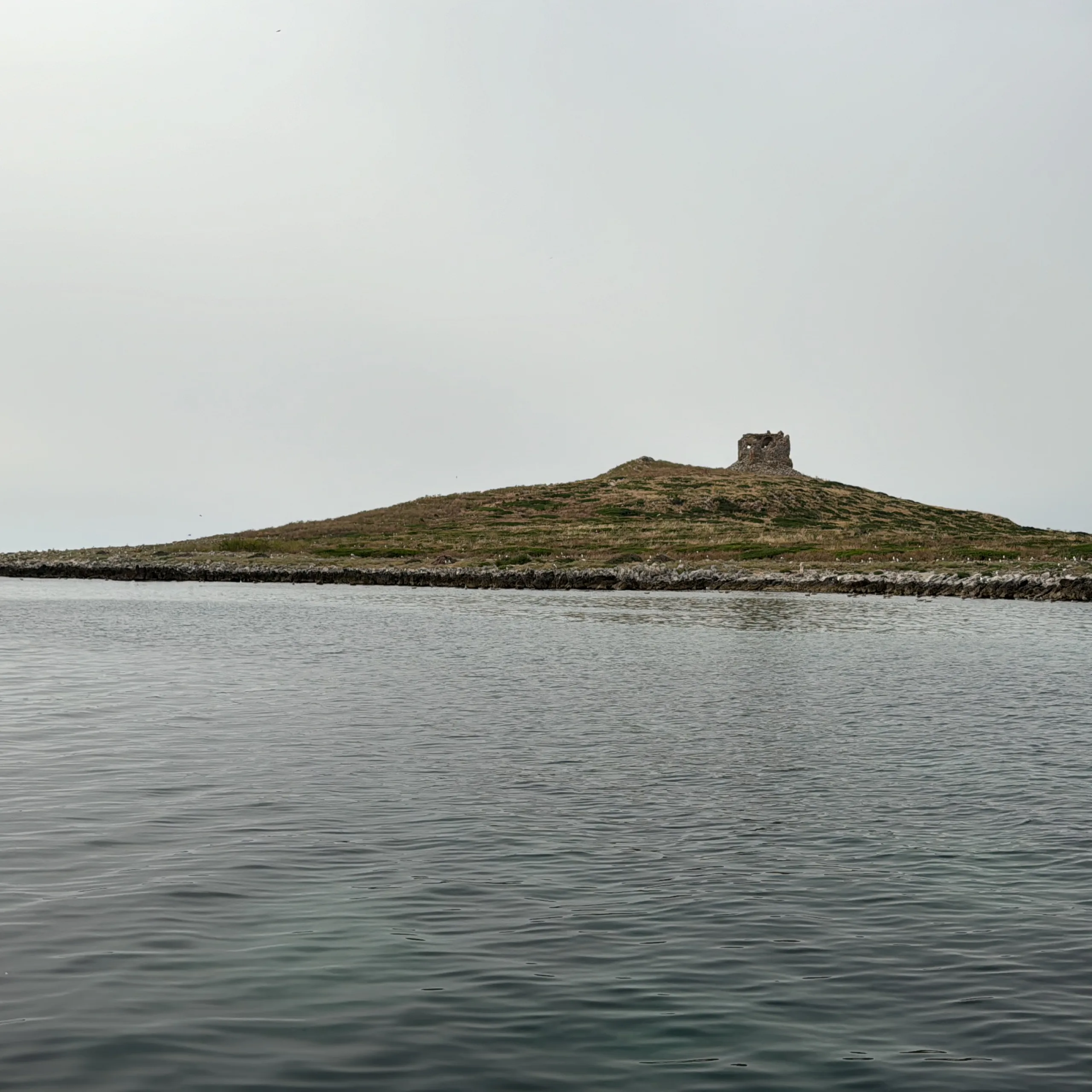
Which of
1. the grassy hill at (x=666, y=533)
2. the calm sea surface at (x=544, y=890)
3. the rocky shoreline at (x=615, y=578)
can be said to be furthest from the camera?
the grassy hill at (x=666, y=533)

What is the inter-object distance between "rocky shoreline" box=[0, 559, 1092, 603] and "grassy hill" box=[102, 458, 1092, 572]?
18.6 feet

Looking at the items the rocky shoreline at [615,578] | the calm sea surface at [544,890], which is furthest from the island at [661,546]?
the calm sea surface at [544,890]

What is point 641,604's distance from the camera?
70.3 m

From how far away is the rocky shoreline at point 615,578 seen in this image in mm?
76000

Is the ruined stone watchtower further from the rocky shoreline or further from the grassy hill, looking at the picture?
the rocky shoreline

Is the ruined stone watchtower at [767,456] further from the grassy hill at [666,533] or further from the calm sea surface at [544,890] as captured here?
the calm sea surface at [544,890]

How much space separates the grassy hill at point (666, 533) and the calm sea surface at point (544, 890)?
6706 centimetres

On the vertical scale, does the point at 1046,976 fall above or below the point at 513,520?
below

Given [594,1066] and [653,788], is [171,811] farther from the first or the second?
[594,1066]

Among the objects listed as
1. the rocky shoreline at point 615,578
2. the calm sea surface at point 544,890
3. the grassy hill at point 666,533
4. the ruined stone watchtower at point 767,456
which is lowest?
the calm sea surface at point 544,890

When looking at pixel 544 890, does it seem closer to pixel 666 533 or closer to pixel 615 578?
pixel 615 578

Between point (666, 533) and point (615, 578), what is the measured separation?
39919 mm

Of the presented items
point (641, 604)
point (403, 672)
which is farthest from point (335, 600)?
point (403, 672)

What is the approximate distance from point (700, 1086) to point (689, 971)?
2.02 metres
